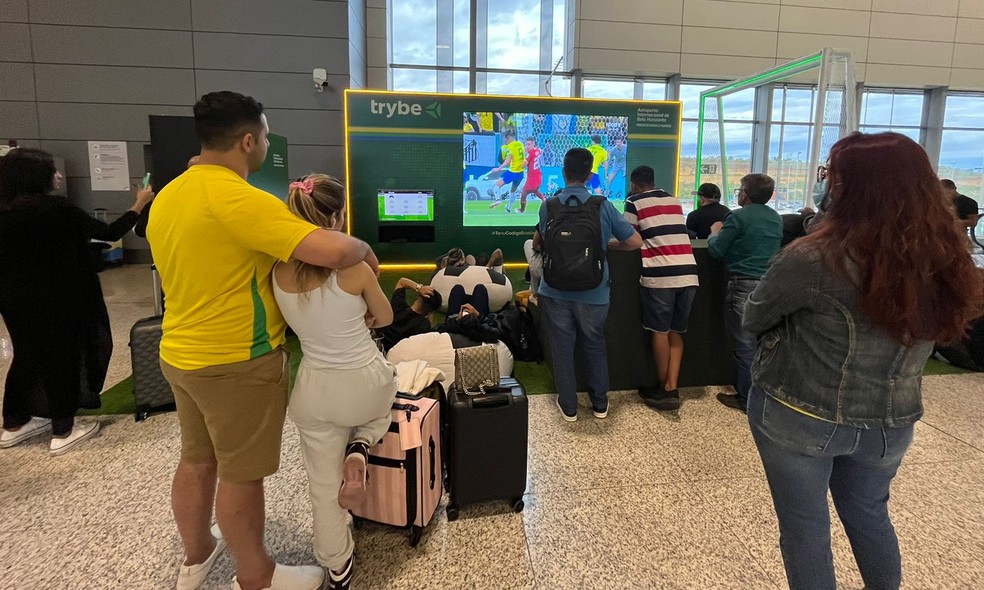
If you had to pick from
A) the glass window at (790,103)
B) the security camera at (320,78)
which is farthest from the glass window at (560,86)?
the security camera at (320,78)

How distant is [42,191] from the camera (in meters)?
2.74

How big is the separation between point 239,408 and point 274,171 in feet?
15.2

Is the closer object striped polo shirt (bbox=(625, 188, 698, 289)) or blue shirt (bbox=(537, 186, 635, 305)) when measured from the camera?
blue shirt (bbox=(537, 186, 635, 305))

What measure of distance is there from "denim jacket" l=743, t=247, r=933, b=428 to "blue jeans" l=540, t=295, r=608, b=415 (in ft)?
5.98

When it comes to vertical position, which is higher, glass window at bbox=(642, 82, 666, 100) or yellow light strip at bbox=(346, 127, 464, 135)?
glass window at bbox=(642, 82, 666, 100)

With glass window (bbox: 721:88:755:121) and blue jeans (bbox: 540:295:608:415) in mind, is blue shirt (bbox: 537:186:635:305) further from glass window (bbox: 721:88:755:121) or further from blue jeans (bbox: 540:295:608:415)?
glass window (bbox: 721:88:755:121)

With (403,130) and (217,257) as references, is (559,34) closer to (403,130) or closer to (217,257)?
(403,130)

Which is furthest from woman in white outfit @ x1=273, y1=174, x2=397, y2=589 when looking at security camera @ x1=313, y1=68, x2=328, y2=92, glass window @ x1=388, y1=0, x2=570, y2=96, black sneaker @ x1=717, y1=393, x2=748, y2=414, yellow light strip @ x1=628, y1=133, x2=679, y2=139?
glass window @ x1=388, y1=0, x2=570, y2=96

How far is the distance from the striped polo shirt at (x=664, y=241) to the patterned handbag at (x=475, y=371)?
1526 mm

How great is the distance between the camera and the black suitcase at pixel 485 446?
2.30 metres

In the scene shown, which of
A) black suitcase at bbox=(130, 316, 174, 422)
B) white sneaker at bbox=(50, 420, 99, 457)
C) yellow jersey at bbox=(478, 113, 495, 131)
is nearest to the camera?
white sneaker at bbox=(50, 420, 99, 457)

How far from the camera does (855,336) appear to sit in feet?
4.18

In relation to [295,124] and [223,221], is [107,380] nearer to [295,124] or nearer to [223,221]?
[223,221]

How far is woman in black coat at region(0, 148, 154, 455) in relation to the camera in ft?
8.86
